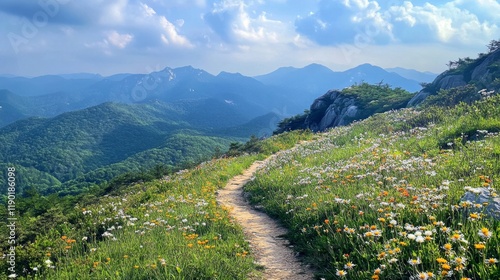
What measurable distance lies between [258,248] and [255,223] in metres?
2.38

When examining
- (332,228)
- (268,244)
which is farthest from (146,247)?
(332,228)

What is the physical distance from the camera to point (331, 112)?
214ft

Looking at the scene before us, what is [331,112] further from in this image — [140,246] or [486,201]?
[140,246]

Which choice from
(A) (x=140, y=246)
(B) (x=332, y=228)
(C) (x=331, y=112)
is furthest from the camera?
(C) (x=331, y=112)

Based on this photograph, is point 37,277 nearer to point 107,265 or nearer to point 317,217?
point 107,265

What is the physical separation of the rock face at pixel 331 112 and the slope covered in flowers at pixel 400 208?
4250cm

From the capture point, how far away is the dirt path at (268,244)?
6.99m

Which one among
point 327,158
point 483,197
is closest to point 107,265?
point 483,197

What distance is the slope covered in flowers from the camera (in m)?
4.79

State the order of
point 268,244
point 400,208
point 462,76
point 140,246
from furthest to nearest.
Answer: point 462,76, point 268,244, point 140,246, point 400,208

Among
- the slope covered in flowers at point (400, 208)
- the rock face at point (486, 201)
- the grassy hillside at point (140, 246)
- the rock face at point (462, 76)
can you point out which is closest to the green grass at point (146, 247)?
the grassy hillside at point (140, 246)

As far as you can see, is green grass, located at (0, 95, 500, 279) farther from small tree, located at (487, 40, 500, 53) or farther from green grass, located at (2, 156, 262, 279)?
small tree, located at (487, 40, 500, 53)

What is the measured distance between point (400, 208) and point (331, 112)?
2373 inches

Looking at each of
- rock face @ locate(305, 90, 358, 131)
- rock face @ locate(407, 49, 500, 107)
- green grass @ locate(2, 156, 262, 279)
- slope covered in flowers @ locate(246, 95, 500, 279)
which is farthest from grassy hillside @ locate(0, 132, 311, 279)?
rock face @ locate(305, 90, 358, 131)
